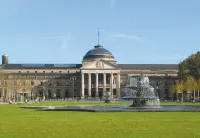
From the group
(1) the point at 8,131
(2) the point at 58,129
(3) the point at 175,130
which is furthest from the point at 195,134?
(1) the point at 8,131

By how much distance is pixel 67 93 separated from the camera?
172m

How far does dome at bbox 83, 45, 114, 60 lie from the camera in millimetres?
170875

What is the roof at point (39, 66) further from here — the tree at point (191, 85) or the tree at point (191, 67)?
the tree at point (191, 85)

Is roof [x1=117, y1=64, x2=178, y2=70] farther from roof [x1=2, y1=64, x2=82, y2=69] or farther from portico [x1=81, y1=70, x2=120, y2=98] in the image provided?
roof [x1=2, y1=64, x2=82, y2=69]

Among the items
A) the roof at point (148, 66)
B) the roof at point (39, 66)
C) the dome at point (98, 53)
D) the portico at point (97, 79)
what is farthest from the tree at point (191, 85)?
the roof at point (39, 66)

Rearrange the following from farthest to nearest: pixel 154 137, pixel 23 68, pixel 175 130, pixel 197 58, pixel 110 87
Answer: pixel 23 68, pixel 110 87, pixel 197 58, pixel 175 130, pixel 154 137

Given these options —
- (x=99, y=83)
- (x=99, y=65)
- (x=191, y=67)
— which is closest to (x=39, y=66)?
(x=99, y=83)

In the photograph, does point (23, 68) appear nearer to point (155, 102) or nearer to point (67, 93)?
point (67, 93)

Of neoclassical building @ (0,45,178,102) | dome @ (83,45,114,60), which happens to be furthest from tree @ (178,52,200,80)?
dome @ (83,45,114,60)

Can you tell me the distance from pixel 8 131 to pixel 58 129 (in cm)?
287

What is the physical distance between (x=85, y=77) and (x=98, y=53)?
37.6ft

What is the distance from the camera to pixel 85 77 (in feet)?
549

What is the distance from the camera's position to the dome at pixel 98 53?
171m

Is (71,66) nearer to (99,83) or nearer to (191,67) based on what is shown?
(99,83)
